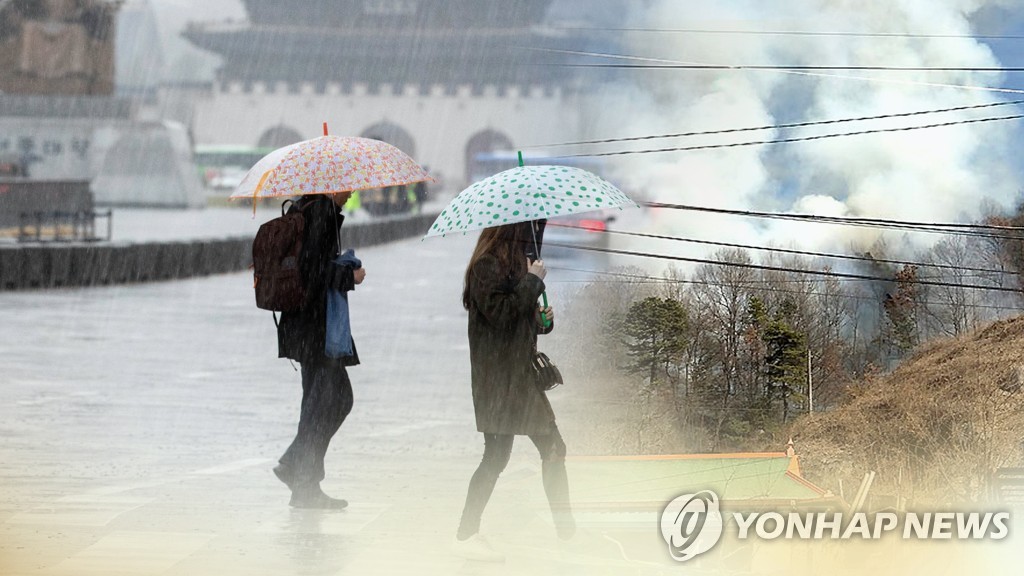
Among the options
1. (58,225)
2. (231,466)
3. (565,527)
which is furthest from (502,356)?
(58,225)

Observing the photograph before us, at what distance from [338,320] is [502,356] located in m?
0.99

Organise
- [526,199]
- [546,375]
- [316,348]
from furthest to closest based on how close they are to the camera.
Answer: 1. [316,348]
2. [546,375]
3. [526,199]

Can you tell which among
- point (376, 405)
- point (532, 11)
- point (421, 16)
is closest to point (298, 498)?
point (376, 405)

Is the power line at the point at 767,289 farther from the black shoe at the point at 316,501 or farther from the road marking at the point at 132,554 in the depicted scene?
the road marking at the point at 132,554

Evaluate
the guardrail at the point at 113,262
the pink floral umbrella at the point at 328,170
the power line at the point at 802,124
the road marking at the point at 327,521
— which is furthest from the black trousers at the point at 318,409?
the guardrail at the point at 113,262

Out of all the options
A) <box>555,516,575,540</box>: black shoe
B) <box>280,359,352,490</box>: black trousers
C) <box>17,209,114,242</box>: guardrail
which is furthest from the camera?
<box>17,209,114,242</box>: guardrail

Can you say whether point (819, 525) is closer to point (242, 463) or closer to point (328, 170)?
point (328, 170)

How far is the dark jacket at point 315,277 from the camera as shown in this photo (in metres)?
6.16

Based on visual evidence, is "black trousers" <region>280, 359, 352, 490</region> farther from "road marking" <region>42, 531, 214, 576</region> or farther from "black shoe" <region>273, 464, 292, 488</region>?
"road marking" <region>42, 531, 214, 576</region>

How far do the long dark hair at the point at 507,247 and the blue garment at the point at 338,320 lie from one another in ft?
2.85

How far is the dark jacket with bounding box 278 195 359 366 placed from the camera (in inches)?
243

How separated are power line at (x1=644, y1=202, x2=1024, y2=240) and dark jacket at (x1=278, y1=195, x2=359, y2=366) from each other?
4.21ft


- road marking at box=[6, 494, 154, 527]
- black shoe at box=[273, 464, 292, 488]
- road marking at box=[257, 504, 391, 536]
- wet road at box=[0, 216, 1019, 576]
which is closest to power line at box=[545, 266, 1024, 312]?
wet road at box=[0, 216, 1019, 576]

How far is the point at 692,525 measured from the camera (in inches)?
224
